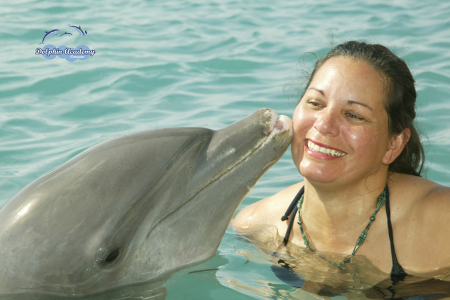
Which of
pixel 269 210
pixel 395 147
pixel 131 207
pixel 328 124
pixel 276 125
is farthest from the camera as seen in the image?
pixel 269 210

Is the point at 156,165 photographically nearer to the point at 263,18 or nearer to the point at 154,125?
the point at 154,125

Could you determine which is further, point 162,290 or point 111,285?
point 162,290

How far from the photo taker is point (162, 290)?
4.27 m

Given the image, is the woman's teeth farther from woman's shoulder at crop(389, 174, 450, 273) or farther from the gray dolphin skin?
woman's shoulder at crop(389, 174, 450, 273)

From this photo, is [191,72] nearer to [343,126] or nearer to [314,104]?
[314,104]

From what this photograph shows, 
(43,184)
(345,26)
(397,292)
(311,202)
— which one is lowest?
(397,292)

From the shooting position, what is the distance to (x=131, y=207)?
3854 millimetres

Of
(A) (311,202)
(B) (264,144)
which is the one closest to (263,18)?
(A) (311,202)

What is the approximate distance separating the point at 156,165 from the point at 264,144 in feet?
2.54

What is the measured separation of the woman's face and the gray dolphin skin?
18.8 inches

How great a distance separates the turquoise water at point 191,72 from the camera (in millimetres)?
7695

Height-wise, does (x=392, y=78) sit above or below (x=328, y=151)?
above

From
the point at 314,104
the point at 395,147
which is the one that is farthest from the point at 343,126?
the point at 395,147

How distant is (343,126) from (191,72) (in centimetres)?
703
